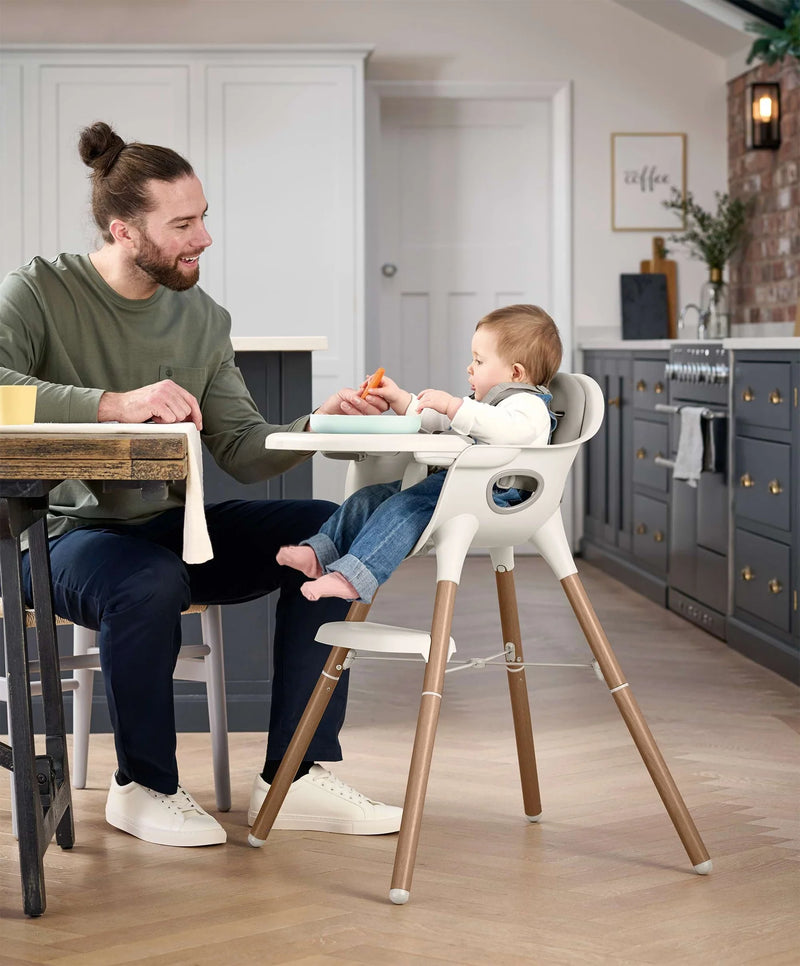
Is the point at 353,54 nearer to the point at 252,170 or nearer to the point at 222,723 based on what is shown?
the point at 252,170

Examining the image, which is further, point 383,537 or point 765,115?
point 765,115

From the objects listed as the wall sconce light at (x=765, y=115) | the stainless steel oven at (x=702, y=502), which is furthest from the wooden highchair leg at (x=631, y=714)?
the wall sconce light at (x=765, y=115)

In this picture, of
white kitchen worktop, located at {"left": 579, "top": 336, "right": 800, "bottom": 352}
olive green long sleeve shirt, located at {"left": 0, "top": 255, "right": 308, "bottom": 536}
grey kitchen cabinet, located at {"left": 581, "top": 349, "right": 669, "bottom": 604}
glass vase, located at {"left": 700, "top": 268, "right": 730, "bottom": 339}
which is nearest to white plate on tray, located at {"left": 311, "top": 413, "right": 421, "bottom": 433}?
A: olive green long sleeve shirt, located at {"left": 0, "top": 255, "right": 308, "bottom": 536}

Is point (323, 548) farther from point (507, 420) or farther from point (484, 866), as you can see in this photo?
point (484, 866)

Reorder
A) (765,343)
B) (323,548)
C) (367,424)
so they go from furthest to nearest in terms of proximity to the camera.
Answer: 1. (765,343)
2. (323,548)
3. (367,424)

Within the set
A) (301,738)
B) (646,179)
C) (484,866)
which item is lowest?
(484,866)

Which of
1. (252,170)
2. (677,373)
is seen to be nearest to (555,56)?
(252,170)

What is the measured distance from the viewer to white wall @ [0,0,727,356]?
229 inches

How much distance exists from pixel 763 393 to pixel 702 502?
2.09ft

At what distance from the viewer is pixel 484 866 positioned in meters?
2.09

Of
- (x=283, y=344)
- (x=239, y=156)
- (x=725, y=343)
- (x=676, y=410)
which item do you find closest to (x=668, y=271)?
(x=676, y=410)

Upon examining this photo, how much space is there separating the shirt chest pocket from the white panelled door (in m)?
3.77

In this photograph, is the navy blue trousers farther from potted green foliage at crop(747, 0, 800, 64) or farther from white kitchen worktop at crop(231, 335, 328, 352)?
potted green foliage at crop(747, 0, 800, 64)

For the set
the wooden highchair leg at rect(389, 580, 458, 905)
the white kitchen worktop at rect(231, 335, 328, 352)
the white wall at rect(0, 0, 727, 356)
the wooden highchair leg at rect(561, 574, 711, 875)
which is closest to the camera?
the wooden highchair leg at rect(389, 580, 458, 905)
